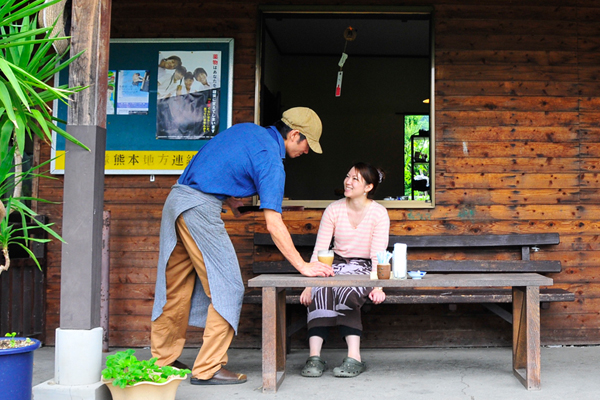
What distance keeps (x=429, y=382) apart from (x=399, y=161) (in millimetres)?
6996

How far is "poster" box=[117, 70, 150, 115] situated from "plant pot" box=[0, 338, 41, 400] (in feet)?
7.39

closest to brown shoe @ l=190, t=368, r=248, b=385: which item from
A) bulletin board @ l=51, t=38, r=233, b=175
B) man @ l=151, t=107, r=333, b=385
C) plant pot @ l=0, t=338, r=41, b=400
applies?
man @ l=151, t=107, r=333, b=385

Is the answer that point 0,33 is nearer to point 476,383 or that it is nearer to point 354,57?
point 476,383

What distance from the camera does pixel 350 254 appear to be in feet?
12.7

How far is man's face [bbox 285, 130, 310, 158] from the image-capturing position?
334 centimetres

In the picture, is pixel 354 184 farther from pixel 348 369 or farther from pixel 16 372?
pixel 16 372

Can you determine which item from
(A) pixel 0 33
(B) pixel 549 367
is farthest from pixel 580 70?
(A) pixel 0 33

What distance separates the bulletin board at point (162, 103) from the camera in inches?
171

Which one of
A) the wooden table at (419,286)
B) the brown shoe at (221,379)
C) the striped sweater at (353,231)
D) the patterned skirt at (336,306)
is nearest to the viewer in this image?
the wooden table at (419,286)

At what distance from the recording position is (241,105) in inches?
173

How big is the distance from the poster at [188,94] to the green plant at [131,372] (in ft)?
6.75

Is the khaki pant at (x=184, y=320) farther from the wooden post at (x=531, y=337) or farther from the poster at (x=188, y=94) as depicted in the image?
the wooden post at (x=531, y=337)

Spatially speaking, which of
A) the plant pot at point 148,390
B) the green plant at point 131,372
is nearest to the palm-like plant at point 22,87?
the green plant at point 131,372

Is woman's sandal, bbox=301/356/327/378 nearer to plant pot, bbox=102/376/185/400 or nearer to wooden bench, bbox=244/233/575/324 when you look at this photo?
wooden bench, bbox=244/233/575/324
